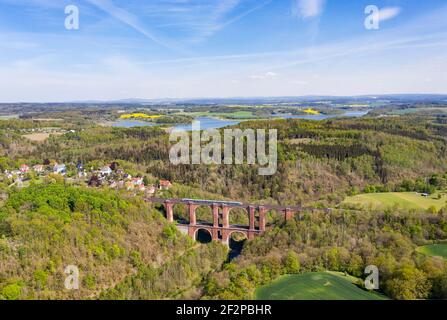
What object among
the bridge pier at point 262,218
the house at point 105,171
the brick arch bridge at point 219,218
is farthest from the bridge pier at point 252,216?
the house at point 105,171

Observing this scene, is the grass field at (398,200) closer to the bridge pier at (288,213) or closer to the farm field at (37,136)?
the bridge pier at (288,213)

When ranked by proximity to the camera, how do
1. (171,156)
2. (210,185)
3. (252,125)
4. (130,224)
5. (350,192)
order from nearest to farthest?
1. (130,224)
2. (350,192)
3. (210,185)
4. (171,156)
5. (252,125)

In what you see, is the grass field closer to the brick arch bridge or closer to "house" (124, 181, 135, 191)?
the brick arch bridge

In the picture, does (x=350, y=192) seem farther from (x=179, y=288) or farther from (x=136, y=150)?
(x=136, y=150)

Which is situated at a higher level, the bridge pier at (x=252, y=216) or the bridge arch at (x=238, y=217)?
the bridge pier at (x=252, y=216)

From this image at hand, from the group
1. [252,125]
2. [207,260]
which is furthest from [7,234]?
[252,125]

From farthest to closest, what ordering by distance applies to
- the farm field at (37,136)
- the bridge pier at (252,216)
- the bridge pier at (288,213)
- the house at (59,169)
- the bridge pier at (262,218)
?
the farm field at (37,136)
the house at (59,169)
the bridge pier at (252,216)
the bridge pier at (262,218)
the bridge pier at (288,213)
